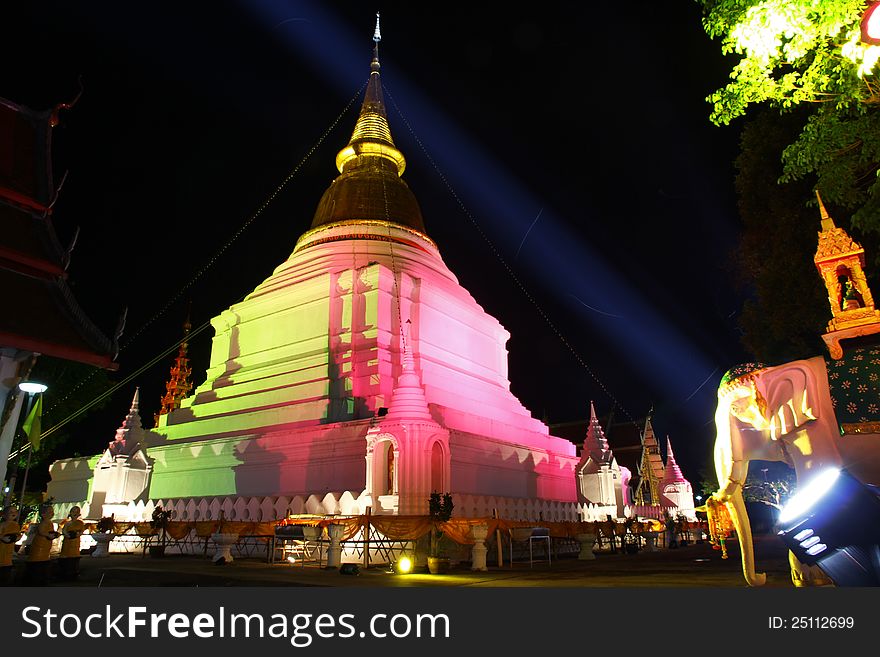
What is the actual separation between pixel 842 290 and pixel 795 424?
3.11 metres

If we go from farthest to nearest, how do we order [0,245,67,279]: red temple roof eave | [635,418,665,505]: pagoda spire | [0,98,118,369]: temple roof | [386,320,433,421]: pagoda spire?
[635,418,665,505]: pagoda spire, [386,320,433,421]: pagoda spire, [0,245,67,279]: red temple roof eave, [0,98,118,369]: temple roof

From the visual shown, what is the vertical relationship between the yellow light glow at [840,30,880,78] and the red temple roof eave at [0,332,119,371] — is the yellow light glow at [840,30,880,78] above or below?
above

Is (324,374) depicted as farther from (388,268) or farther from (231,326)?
(231,326)

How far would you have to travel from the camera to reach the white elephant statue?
5750 millimetres

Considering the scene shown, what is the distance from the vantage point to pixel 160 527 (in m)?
15.1

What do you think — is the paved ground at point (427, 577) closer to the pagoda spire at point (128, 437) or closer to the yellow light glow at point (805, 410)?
the yellow light glow at point (805, 410)

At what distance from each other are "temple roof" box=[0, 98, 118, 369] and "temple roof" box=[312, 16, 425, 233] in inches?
561

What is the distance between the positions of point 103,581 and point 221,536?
3.26 m

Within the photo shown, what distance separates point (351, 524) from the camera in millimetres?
11805

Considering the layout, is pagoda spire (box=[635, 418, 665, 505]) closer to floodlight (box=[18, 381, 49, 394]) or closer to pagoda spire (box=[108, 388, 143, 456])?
pagoda spire (box=[108, 388, 143, 456])

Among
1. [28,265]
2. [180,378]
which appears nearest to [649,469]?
[180,378]

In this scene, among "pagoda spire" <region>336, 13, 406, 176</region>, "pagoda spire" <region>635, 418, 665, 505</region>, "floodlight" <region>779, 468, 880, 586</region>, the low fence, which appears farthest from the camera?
"pagoda spire" <region>635, 418, 665, 505</region>

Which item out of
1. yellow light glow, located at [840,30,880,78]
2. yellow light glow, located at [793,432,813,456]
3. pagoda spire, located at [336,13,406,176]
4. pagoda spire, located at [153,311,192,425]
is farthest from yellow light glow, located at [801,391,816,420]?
pagoda spire, located at [153,311,192,425]

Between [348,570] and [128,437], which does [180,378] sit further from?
[348,570]
